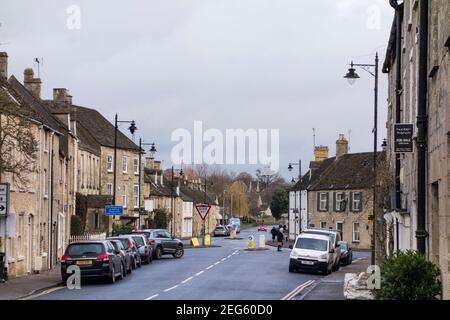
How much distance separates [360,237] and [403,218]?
1695 inches

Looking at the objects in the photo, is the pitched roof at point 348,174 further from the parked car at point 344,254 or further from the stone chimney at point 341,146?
the parked car at point 344,254

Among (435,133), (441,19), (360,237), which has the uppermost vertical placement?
(441,19)

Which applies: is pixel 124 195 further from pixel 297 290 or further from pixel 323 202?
pixel 297 290

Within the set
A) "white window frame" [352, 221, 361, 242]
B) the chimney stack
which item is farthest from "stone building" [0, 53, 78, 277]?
"white window frame" [352, 221, 361, 242]

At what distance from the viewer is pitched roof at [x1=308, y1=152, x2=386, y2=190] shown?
68750 mm

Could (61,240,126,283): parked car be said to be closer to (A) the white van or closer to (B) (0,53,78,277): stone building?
(B) (0,53,78,277): stone building

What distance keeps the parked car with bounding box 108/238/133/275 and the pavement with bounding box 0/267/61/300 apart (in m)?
2.46

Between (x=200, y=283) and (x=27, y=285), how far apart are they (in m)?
5.72

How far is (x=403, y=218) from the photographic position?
24797 millimetres

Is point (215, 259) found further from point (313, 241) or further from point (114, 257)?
point (114, 257)

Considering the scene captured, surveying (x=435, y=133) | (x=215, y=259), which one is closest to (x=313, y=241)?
(x=215, y=259)

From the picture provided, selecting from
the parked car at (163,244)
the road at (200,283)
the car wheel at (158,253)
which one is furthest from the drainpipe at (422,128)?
the car wheel at (158,253)

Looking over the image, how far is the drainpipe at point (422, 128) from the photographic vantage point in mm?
17438
